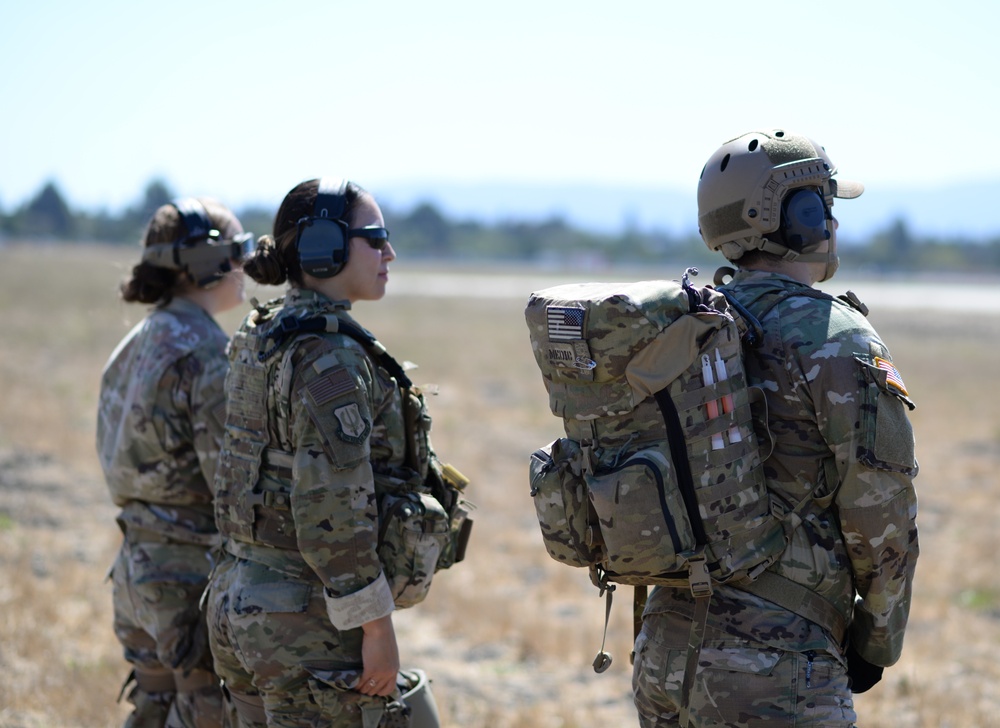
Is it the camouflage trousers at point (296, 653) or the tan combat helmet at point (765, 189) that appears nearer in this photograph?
the tan combat helmet at point (765, 189)

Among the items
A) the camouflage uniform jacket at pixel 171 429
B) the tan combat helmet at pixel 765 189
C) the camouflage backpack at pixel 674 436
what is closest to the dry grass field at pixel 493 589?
the camouflage uniform jacket at pixel 171 429

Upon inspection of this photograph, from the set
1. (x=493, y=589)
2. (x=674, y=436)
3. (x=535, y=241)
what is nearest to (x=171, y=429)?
(x=674, y=436)

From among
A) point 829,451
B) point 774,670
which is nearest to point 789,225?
point 829,451

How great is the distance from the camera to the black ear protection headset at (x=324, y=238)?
355 cm

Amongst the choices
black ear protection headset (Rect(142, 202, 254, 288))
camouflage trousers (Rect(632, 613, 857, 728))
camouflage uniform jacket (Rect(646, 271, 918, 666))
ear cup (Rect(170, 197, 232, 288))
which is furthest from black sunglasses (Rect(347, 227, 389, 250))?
camouflage trousers (Rect(632, 613, 857, 728))

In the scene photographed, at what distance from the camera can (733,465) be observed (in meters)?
3.03

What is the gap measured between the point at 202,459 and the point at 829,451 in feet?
8.21

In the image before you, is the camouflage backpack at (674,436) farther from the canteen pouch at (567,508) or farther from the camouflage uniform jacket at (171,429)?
the camouflage uniform jacket at (171,429)

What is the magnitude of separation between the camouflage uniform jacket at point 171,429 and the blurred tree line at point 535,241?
84.5 metres

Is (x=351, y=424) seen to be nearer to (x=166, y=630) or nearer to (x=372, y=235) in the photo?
(x=372, y=235)

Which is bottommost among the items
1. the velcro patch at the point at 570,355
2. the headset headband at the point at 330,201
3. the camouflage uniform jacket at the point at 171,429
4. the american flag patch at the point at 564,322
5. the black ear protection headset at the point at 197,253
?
the camouflage uniform jacket at the point at 171,429

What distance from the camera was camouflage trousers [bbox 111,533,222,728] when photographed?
4.24 metres

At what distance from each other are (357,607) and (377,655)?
196mm

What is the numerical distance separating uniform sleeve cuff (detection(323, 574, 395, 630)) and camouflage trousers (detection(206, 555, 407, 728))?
0.13 metres
